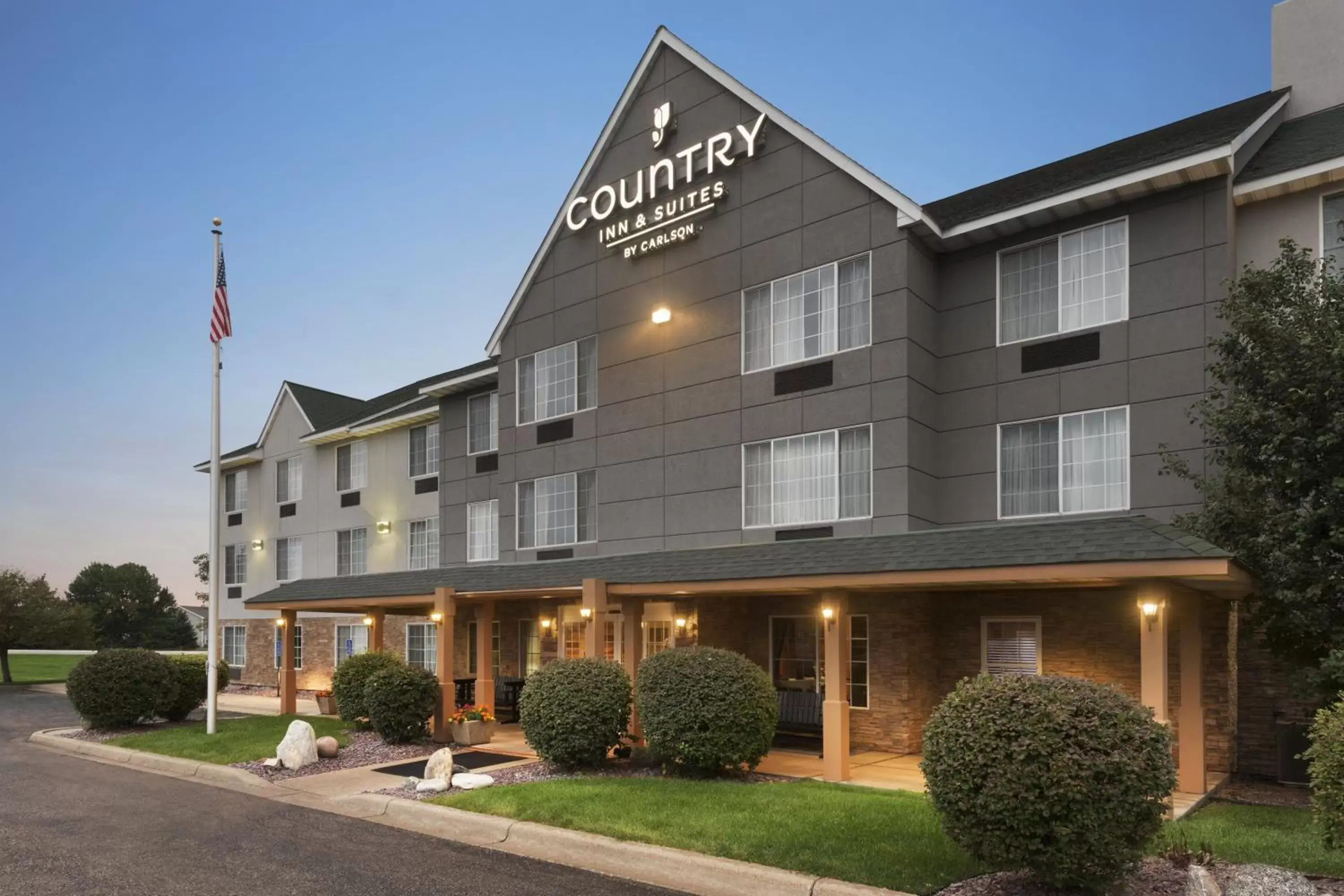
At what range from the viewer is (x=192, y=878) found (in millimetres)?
9602

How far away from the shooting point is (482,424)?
2727 centimetres

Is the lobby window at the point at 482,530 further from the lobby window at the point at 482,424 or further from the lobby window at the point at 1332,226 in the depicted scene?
the lobby window at the point at 1332,226

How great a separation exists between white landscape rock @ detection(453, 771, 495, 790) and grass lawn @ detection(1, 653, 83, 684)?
1120 inches

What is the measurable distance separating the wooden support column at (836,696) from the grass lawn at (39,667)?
104ft

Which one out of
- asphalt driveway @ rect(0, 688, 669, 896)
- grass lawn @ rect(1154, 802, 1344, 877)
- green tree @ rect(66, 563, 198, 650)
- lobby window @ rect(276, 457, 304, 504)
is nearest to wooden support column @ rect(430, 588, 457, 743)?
asphalt driveway @ rect(0, 688, 669, 896)

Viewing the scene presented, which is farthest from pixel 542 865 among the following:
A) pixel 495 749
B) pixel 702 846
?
pixel 495 749

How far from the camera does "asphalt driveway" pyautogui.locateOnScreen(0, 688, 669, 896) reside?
9305 mm

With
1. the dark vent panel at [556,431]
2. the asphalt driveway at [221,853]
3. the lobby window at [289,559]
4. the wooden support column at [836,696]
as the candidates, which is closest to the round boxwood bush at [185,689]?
the asphalt driveway at [221,853]

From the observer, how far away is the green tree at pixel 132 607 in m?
81.7

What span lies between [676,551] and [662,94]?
941cm

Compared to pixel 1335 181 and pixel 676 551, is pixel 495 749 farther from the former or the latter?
pixel 1335 181

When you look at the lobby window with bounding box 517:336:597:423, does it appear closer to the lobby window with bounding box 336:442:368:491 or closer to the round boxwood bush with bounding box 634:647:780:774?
the round boxwood bush with bounding box 634:647:780:774

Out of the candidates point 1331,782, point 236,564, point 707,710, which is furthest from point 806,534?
point 236,564

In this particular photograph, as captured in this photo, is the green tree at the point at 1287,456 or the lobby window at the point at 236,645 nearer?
the green tree at the point at 1287,456
